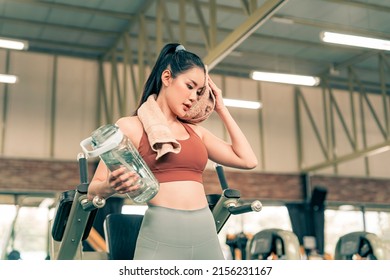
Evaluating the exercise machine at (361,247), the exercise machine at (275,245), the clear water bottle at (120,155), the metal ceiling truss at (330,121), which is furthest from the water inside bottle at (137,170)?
the metal ceiling truss at (330,121)

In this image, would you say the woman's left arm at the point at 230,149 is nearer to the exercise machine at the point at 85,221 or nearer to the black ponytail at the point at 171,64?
the black ponytail at the point at 171,64

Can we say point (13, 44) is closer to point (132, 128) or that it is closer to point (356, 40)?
point (356, 40)

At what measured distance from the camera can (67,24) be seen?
9.59m

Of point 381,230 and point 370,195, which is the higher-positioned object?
point 370,195

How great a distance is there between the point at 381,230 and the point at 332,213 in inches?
51.0

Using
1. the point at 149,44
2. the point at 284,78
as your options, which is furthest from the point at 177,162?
the point at 149,44

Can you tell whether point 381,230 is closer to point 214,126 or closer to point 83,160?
point 214,126

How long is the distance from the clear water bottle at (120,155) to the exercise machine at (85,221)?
1.01 feet

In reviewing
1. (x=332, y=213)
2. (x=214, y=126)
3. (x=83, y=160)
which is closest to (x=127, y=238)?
(x=83, y=160)

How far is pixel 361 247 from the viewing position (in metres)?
2.74

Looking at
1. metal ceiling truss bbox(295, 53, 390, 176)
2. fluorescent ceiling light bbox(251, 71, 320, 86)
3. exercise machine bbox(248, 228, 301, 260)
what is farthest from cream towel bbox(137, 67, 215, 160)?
metal ceiling truss bbox(295, 53, 390, 176)

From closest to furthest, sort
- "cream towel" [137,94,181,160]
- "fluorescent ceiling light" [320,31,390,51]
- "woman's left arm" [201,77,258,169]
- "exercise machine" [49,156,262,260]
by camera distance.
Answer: "cream towel" [137,94,181,160]
"woman's left arm" [201,77,258,169]
"exercise machine" [49,156,262,260]
"fluorescent ceiling light" [320,31,390,51]

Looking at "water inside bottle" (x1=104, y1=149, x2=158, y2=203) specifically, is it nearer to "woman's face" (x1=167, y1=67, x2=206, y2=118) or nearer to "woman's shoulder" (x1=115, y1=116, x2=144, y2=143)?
"woman's shoulder" (x1=115, y1=116, x2=144, y2=143)

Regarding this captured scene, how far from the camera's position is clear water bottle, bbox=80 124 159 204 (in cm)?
114
